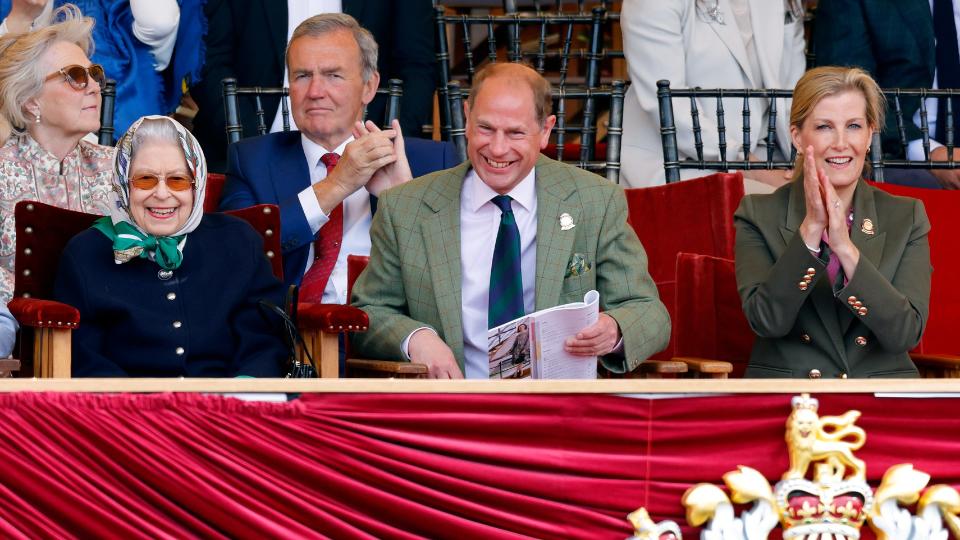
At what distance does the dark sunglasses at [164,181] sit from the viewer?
304cm

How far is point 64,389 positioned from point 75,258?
947 mm

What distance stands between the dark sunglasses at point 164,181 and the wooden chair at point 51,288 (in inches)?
11.1

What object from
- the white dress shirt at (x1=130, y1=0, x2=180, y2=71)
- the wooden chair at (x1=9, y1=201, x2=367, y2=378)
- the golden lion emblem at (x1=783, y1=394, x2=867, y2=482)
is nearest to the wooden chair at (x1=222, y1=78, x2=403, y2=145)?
the white dress shirt at (x1=130, y1=0, x2=180, y2=71)

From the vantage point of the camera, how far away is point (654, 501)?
225 centimetres

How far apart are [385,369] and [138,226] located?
57cm

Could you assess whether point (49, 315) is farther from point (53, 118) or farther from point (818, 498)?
point (818, 498)

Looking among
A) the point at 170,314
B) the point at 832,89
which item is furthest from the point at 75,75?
the point at 832,89

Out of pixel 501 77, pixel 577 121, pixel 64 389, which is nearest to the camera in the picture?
pixel 64 389

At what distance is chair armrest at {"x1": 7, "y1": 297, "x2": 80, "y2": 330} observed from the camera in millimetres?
2871

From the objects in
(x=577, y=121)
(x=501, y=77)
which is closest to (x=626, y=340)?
(x=501, y=77)

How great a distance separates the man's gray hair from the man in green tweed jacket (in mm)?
691

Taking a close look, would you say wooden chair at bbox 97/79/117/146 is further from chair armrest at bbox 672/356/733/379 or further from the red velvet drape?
the red velvet drape

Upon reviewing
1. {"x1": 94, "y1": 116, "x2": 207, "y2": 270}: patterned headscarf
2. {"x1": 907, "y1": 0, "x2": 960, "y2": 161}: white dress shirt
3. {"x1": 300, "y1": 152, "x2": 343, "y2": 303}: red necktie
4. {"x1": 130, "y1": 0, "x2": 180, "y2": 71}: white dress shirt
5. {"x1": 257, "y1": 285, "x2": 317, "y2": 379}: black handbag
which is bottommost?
{"x1": 257, "y1": 285, "x2": 317, "y2": 379}: black handbag

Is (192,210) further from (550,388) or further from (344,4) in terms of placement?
(344,4)
